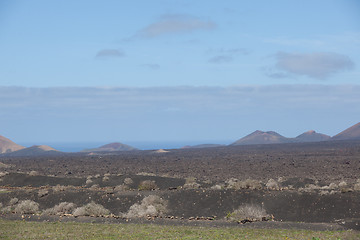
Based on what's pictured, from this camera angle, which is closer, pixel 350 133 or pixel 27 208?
pixel 27 208

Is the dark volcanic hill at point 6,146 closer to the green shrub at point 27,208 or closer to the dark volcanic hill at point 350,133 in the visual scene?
the dark volcanic hill at point 350,133

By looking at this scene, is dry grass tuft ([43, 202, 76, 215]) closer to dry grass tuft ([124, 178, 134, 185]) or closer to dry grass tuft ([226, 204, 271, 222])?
dry grass tuft ([226, 204, 271, 222])

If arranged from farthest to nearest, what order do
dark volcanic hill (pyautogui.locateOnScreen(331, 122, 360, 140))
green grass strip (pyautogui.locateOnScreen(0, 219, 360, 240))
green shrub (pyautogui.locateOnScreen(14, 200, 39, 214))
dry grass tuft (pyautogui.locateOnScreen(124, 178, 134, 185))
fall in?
1. dark volcanic hill (pyautogui.locateOnScreen(331, 122, 360, 140))
2. dry grass tuft (pyautogui.locateOnScreen(124, 178, 134, 185))
3. green shrub (pyautogui.locateOnScreen(14, 200, 39, 214))
4. green grass strip (pyautogui.locateOnScreen(0, 219, 360, 240))

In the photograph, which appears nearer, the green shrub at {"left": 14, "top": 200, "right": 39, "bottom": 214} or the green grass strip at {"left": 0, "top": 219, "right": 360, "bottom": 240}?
the green grass strip at {"left": 0, "top": 219, "right": 360, "bottom": 240}

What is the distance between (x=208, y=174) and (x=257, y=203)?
33.9 m

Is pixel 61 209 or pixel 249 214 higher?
pixel 61 209

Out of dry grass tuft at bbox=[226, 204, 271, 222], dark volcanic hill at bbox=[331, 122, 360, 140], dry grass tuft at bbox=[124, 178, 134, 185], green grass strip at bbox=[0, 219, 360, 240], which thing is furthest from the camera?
dark volcanic hill at bbox=[331, 122, 360, 140]

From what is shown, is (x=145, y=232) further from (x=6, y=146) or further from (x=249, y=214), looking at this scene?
(x=6, y=146)

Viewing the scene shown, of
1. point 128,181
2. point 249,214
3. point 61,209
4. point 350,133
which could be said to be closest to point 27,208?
point 61,209

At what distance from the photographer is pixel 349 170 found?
61156 millimetres

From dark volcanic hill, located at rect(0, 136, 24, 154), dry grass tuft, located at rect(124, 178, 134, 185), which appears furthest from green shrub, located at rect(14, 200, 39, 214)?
dark volcanic hill, located at rect(0, 136, 24, 154)

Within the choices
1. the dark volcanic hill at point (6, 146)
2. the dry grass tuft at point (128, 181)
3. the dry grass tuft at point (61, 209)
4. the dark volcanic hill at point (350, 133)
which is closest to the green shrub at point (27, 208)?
the dry grass tuft at point (61, 209)

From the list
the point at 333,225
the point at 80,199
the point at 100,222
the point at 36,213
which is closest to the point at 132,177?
the point at 80,199

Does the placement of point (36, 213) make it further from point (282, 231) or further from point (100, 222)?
point (282, 231)
